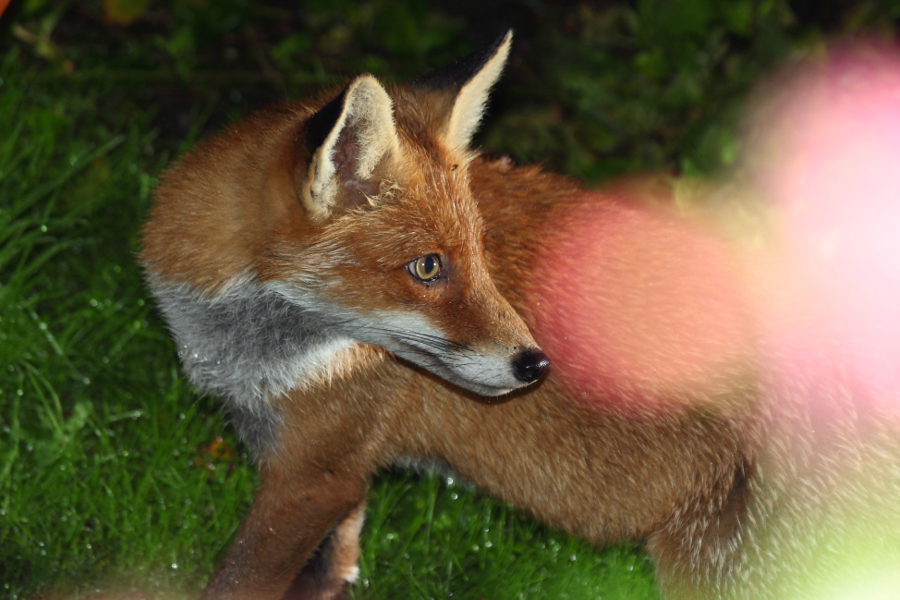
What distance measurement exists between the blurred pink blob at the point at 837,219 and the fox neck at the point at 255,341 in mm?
1571

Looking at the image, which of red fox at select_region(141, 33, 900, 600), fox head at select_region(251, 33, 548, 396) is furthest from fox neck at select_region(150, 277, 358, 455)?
fox head at select_region(251, 33, 548, 396)

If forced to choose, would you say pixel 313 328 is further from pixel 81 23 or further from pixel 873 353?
pixel 81 23

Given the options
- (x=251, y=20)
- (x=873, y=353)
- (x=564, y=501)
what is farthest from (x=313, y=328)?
(x=251, y=20)

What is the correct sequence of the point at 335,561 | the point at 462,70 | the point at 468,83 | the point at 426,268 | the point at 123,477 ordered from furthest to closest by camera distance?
the point at 123,477 → the point at 335,561 → the point at 462,70 → the point at 468,83 → the point at 426,268

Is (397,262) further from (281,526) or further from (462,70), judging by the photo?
(281,526)

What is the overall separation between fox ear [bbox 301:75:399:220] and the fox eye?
271 mm

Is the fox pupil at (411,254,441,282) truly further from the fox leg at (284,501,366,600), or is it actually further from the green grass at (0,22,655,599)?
the green grass at (0,22,655,599)

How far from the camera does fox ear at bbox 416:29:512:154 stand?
3760 mm

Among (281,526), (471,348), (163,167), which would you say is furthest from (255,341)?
(163,167)

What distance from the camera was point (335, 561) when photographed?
4.46 m

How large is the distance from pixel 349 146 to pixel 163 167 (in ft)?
8.66

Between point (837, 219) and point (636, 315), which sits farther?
point (837, 219)

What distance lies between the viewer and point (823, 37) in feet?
21.6

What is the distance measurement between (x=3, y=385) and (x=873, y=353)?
3666 millimetres
